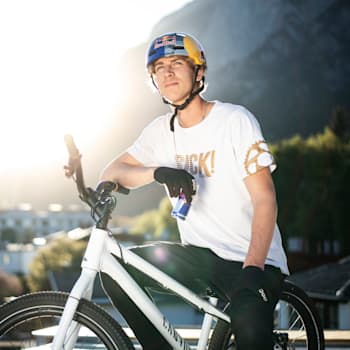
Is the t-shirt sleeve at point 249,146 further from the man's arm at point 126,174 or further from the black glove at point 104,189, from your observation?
the black glove at point 104,189

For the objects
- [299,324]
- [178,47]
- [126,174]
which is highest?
[178,47]

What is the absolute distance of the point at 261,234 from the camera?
11.6ft

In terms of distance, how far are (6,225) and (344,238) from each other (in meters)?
110

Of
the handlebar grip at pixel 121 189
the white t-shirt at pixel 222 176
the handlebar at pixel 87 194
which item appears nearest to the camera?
the handlebar at pixel 87 194

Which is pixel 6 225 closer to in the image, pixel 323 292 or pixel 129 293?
pixel 323 292

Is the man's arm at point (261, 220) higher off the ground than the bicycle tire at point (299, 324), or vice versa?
the man's arm at point (261, 220)

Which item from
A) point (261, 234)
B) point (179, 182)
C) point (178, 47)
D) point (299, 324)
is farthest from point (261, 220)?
point (299, 324)

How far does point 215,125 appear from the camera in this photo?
3771 millimetres

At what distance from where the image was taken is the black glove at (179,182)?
348 cm

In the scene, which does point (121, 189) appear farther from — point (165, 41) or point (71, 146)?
point (165, 41)

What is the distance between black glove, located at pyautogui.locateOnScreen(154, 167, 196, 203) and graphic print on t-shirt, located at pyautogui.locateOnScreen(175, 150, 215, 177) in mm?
256

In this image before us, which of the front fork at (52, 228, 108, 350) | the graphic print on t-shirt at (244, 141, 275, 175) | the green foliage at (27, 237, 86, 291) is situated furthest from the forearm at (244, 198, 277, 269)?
the green foliage at (27, 237, 86, 291)

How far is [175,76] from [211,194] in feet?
2.00

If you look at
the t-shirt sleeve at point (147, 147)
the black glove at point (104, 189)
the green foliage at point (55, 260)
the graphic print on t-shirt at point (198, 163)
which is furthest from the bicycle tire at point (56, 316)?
the green foliage at point (55, 260)
